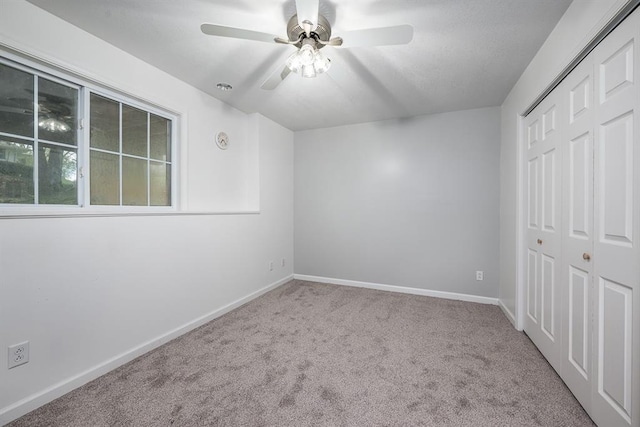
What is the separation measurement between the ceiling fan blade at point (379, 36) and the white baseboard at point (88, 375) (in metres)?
2.65

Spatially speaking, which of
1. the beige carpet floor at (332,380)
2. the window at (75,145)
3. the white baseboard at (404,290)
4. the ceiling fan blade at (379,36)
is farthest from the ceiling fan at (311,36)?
the white baseboard at (404,290)

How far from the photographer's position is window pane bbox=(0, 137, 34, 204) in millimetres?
1475

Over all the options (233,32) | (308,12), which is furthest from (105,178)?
(308,12)

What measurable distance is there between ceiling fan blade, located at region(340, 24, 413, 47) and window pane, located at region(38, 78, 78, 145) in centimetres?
192

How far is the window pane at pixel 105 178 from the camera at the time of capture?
1876mm

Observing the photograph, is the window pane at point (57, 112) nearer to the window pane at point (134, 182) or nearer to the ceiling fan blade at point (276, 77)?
the window pane at point (134, 182)

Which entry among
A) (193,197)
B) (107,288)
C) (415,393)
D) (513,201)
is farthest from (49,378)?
(513,201)

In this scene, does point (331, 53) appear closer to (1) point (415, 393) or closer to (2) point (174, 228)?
(2) point (174, 228)

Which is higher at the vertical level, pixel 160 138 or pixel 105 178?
pixel 160 138

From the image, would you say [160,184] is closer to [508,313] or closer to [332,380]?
[332,380]

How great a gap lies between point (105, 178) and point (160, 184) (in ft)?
1.46

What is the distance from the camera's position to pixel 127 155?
81.7 inches

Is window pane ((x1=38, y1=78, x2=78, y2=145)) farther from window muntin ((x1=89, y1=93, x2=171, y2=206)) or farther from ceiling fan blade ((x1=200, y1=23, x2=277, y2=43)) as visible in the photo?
ceiling fan blade ((x1=200, y1=23, x2=277, y2=43))

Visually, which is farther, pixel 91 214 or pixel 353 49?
pixel 353 49
